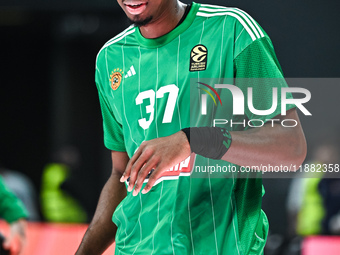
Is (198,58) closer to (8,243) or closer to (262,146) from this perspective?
(262,146)

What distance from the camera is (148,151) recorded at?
1570 millimetres

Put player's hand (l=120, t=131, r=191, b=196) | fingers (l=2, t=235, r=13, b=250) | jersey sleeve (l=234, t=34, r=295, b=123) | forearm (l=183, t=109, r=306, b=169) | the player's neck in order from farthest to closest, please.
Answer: fingers (l=2, t=235, r=13, b=250), the player's neck, jersey sleeve (l=234, t=34, r=295, b=123), forearm (l=183, t=109, r=306, b=169), player's hand (l=120, t=131, r=191, b=196)

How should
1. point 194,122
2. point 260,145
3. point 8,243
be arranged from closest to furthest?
1. point 260,145
2. point 194,122
3. point 8,243

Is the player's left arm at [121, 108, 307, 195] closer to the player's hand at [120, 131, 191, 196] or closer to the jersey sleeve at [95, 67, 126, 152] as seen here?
the player's hand at [120, 131, 191, 196]

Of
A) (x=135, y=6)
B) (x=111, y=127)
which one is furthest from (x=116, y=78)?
(x=135, y=6)

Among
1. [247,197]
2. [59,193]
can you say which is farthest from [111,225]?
[59,193]

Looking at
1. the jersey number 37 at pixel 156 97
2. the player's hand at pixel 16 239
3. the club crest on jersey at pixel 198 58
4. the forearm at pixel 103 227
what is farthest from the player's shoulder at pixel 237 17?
the player's hand at pixel 16 239

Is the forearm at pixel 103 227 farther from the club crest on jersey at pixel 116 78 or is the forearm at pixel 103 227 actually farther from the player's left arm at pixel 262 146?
the player's left arm at pixel 262 146

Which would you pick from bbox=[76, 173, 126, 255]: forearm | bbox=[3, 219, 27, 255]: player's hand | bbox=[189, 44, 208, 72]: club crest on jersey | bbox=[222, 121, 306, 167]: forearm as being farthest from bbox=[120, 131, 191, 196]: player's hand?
bbox=[3, 219, 27, 255]: player's hand

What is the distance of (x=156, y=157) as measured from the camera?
156 cm

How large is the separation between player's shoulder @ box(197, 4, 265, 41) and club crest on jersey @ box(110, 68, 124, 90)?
1.37 ft

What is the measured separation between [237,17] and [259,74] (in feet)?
0.87

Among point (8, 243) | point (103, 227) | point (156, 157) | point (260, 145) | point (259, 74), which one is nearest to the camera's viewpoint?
point (156, 157)

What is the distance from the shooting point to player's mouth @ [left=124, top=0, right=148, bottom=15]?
205cm
